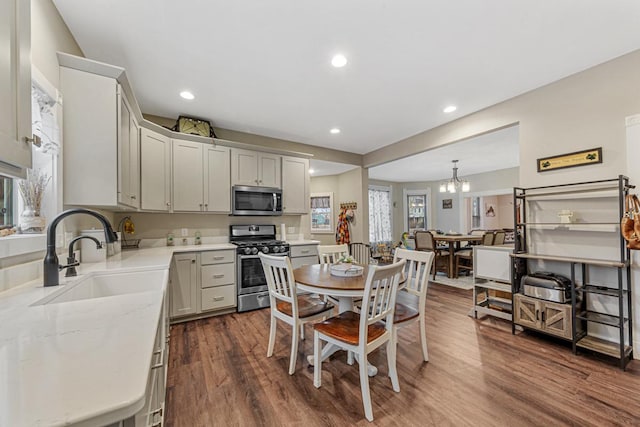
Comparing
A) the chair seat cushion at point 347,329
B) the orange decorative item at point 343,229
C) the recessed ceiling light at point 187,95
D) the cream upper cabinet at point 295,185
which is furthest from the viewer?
the orange decorative item at point 343,229

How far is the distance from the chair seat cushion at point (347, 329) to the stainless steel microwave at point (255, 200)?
2.27m

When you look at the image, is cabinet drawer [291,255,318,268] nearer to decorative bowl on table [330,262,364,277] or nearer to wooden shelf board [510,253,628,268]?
decorative bowl on table [330,262,364,277]

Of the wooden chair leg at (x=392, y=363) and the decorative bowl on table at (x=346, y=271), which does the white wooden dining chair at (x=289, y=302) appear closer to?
the decorative bowl on table at (x=346, y=271)

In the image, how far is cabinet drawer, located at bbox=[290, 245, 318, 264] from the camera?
12.9 feet

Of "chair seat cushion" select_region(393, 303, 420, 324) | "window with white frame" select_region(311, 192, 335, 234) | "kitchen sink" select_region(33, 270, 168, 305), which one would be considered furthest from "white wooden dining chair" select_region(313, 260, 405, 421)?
"window with white frame" select_region(311, 192, 335, 234)

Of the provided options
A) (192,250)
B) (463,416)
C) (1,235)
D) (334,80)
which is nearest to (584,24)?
(334,80)

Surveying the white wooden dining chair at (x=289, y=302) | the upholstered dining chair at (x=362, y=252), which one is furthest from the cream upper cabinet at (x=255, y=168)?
the upholstered dining chair at (x=362, y=252)

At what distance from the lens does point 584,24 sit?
1.95 metres

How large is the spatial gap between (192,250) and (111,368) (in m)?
2.84

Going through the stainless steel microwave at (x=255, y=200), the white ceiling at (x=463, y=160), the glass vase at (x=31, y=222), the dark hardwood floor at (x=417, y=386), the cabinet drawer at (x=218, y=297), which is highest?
the white ceiling at (x=463, y=160)

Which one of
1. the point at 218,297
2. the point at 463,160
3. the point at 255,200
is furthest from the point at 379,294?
the point at 463,160

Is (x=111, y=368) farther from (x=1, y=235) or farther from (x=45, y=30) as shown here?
(x=45, y=30)

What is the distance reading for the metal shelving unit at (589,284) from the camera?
7.22 ft

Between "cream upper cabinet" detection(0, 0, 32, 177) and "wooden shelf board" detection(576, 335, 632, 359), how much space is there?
3843 millimetres
